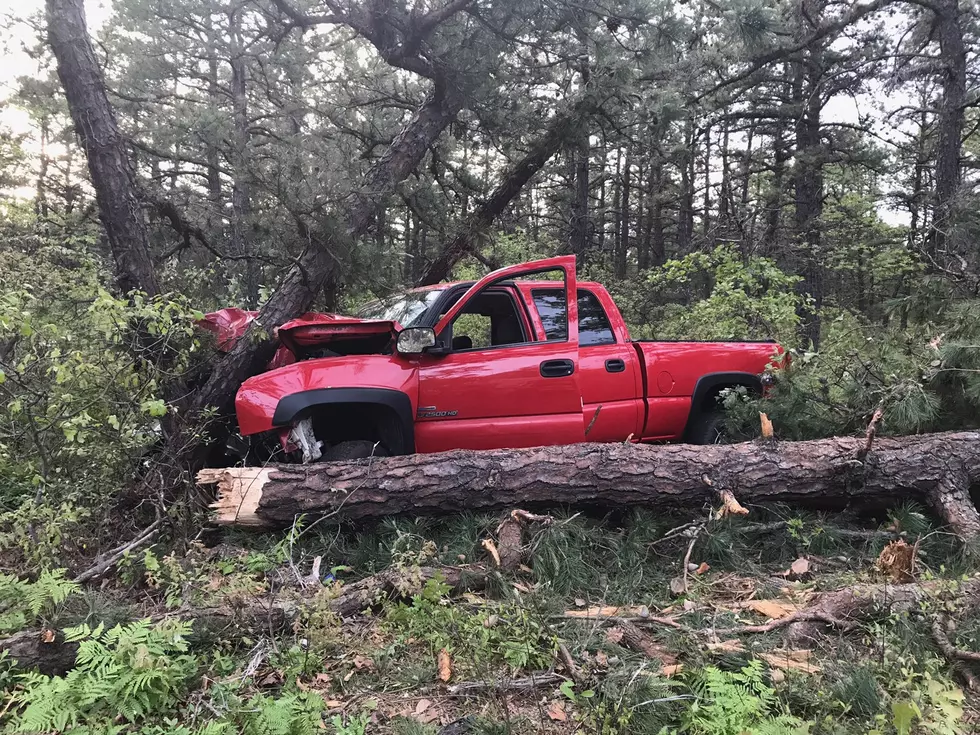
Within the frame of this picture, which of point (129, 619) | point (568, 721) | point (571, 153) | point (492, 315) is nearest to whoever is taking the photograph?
point (568, 721)

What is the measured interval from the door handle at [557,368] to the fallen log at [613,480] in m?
0.71

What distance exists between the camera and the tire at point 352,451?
484 centimetres

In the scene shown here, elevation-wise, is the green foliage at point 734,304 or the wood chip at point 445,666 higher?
the green foliage at point 734,304

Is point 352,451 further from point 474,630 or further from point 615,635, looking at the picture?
point 615,635

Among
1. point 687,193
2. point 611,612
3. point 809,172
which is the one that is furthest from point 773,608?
point 687,193

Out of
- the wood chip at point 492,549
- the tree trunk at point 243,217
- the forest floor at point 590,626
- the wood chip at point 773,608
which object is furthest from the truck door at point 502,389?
the tree trunk at point 243,217

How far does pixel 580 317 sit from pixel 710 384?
1.51 meters

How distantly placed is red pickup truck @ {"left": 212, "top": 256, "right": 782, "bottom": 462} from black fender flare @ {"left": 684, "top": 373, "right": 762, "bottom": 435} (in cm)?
1

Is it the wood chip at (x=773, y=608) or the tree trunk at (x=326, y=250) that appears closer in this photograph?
the wood chip at (x=773, y=608)

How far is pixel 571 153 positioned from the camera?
29.5ft

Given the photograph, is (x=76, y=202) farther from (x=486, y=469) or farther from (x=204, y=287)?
(x=486, y=469)

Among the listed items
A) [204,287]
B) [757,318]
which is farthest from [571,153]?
[204,287]

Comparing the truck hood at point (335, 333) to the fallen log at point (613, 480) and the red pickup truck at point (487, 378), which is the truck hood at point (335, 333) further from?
the fallen log at point (613, 480)

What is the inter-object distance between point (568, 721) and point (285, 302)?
5.31 metres
